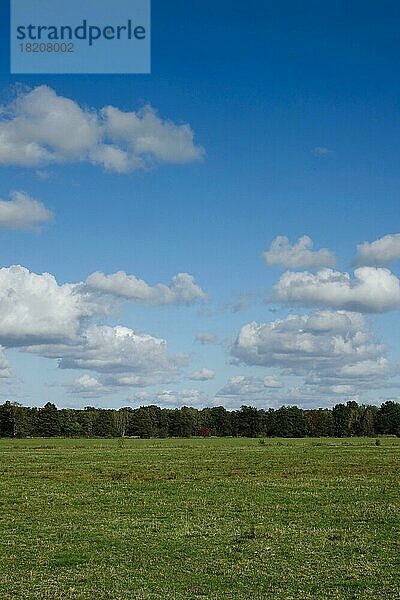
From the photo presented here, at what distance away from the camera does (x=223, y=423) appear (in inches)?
7618

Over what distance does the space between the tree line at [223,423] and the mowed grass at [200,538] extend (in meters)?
145

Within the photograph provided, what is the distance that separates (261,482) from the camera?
39.0 metres

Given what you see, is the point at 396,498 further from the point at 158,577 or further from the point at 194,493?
the point at 158,577

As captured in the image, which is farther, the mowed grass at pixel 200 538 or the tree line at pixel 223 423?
the tree line at pixel 223 423

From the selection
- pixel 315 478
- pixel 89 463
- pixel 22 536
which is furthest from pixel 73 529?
pixel 89 463

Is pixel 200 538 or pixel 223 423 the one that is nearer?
pixel 200 538

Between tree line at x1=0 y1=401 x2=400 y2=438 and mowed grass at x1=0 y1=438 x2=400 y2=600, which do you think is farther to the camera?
tree line at x1=0 y1=401 x2=400 y2=438

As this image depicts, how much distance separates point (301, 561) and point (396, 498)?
553 inches

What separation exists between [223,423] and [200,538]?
568 feet

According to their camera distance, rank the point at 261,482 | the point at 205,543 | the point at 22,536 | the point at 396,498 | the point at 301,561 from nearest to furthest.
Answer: the point at 301,561 < the point at 205,543 < the point at 22,536 < the point at 396,498 < the point at 261,482

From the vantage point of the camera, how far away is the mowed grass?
54.3 ft

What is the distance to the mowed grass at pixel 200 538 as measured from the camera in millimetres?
16562

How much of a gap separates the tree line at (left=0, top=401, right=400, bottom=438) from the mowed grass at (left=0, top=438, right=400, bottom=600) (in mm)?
145025

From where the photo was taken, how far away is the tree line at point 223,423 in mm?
184250
